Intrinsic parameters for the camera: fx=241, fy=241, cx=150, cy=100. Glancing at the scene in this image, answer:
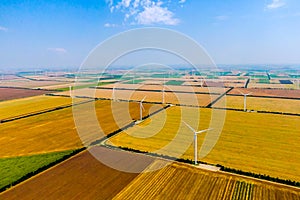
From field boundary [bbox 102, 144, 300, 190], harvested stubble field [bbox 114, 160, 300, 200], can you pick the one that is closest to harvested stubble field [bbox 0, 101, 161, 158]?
field boundary [bbox 102, 144, 300, 190]

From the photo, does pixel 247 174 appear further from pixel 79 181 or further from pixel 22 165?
pixel 22 165

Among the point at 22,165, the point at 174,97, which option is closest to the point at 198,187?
the point at 22,165

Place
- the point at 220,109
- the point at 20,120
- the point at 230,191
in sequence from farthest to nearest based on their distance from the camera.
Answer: the point at 220,109
the point at 20,120
the point at 230,191

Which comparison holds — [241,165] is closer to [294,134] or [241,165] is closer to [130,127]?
[294,134]

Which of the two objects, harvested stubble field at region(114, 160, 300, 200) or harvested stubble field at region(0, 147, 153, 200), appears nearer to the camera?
harvested stubble field at region(114, 160, 300, 200)

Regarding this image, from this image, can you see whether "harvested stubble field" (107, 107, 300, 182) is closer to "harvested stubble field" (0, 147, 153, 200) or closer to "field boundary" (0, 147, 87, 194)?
"field boundary" (0, 147, 87, 194)

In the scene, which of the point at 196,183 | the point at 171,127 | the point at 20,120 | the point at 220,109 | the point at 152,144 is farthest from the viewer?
the point at 220,109

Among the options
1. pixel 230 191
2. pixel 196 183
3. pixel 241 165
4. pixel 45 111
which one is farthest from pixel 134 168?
pixel 45 111
